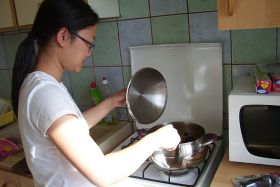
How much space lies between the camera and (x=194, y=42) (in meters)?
1.34

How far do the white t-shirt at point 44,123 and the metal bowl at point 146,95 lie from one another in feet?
1.17

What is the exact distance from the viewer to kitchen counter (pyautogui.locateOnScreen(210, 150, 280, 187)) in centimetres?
103

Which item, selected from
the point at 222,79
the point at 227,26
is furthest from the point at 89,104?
the point at 227,26

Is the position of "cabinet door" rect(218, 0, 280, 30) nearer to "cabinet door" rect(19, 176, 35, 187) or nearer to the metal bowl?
the metal bowl

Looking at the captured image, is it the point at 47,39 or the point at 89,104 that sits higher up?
the point at 47,39

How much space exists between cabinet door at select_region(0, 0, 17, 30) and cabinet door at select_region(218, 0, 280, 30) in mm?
1031

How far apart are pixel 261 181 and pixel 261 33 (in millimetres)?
581

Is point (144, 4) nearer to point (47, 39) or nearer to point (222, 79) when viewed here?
point (222, 79)

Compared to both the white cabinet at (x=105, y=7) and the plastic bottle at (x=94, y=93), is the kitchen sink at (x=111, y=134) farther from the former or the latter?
the white cabinet at (x=105, y=7)

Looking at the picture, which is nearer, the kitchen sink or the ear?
the ear

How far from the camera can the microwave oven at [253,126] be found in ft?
3.33

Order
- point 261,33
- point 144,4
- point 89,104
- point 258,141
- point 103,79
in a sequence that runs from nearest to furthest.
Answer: point 258,141
point 261,33
point 144,4
point 103,79
point 89,104

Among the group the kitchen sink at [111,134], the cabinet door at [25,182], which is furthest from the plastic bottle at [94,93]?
the cabinet door at [25,182]

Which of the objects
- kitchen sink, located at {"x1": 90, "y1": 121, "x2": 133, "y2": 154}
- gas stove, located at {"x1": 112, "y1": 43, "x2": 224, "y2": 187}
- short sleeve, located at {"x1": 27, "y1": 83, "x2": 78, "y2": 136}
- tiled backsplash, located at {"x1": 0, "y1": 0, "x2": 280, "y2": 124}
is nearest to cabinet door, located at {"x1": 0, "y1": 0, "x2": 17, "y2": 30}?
tiled backsplash, located at {"x1": 0, "y1": 0, "x2": 280, "y2": 124}
